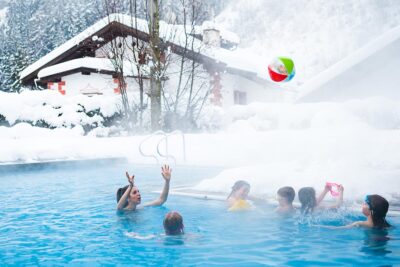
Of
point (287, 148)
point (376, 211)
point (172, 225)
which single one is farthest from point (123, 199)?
point (287, 148)

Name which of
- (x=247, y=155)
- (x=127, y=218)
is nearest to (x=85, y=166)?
(x=247, y=155)

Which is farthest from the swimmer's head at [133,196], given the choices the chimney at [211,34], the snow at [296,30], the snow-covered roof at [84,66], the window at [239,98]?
the snow at [296,30]

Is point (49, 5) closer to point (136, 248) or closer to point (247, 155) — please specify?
point (247, 155)

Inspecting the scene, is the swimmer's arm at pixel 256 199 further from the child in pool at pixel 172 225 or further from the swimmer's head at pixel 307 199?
the child in pool at pixel 172 225

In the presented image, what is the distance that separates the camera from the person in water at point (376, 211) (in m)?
4.74

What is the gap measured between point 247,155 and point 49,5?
56.5m

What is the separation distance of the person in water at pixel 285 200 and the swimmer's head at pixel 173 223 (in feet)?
5.09

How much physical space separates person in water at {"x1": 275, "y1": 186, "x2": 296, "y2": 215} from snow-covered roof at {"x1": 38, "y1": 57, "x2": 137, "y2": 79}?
637 inches

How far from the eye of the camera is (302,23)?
9069 cm

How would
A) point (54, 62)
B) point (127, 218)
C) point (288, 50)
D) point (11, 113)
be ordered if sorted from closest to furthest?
point (127, 218) < point (11, 113) < point (54, 62) < point (288, 50)

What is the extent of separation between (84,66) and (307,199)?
1807 centimetres

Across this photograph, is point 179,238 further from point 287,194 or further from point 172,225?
point 287,194

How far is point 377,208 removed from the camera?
4.78 meters

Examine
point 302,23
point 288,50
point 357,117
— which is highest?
point 302,23
